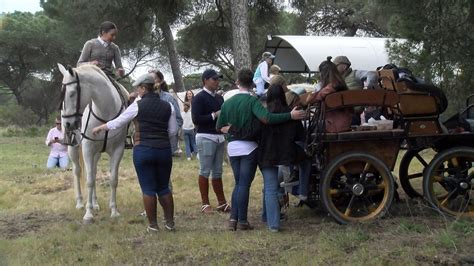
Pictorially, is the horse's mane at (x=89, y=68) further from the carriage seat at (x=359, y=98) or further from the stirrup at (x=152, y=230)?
the carriage seat at (x=359, y=98)

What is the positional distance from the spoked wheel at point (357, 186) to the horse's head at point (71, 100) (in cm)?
316

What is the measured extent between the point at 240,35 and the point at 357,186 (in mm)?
8783

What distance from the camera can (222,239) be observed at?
5984 mm

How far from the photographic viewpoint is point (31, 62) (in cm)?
4166

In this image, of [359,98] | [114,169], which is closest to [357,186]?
[359,98]

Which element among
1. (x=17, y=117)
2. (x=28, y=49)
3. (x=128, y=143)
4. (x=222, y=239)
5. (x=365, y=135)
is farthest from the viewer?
(x=17, y=117)

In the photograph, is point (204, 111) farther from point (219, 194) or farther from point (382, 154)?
point (382, 154)

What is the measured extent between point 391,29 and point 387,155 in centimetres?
252

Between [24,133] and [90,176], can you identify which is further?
[24,133]

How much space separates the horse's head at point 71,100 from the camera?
703 cm

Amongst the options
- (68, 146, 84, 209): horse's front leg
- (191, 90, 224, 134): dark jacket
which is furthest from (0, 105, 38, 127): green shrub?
(191, 90, 224, 134): dark jacket

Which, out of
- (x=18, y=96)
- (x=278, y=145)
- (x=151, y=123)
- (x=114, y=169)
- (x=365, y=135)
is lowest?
(x=114, y=169)

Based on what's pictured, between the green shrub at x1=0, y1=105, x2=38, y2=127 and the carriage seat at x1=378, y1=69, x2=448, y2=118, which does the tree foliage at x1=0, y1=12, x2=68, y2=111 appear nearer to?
the green shrub at x1=0, y1=105, x2=38, y2=127

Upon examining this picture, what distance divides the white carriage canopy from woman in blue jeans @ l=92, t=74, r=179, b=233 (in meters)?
12.1
